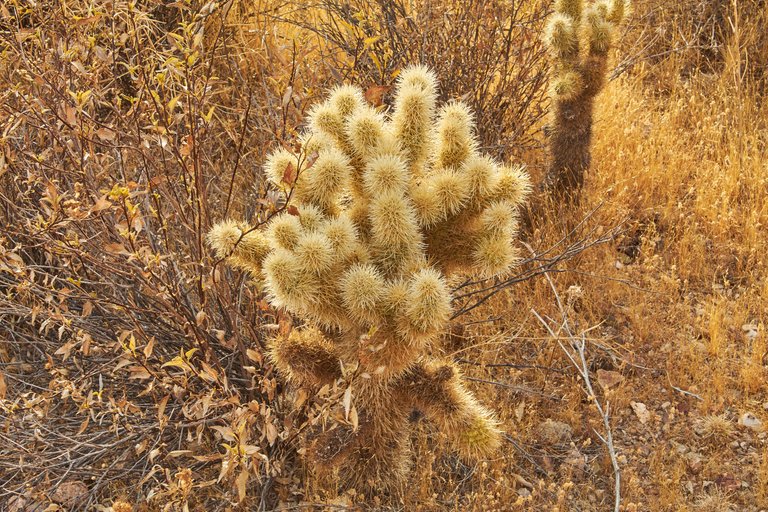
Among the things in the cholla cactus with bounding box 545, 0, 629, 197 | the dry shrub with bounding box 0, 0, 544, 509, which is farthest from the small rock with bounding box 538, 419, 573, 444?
the cholla cactus with bounding box 545, 0, 629, 197

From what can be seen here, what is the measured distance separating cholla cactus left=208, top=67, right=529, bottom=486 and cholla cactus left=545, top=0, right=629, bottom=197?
1.90 metres

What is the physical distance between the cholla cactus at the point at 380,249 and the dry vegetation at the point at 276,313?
0.17 metres

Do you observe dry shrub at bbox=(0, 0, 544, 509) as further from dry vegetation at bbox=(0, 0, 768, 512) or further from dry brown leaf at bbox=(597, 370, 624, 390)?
dry brown leaf at bbox=(597, 370, 624, 390)

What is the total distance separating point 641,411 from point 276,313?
180cm

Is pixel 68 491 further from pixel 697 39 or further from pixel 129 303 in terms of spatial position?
pixel 697 39

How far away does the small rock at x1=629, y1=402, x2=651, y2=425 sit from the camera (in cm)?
338

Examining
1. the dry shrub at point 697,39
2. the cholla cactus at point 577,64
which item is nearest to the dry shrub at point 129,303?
the cholla cactus at point 577,64

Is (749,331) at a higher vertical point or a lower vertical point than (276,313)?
lower

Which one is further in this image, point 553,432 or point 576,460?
point 553,432

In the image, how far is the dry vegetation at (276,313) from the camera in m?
2.70

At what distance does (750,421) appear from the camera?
328 cm

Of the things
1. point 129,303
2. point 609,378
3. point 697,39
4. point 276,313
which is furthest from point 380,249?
point 697,39

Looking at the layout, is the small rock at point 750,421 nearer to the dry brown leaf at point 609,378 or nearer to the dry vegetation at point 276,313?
the dry vegetation at point 276,313

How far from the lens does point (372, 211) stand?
2.33 metres
